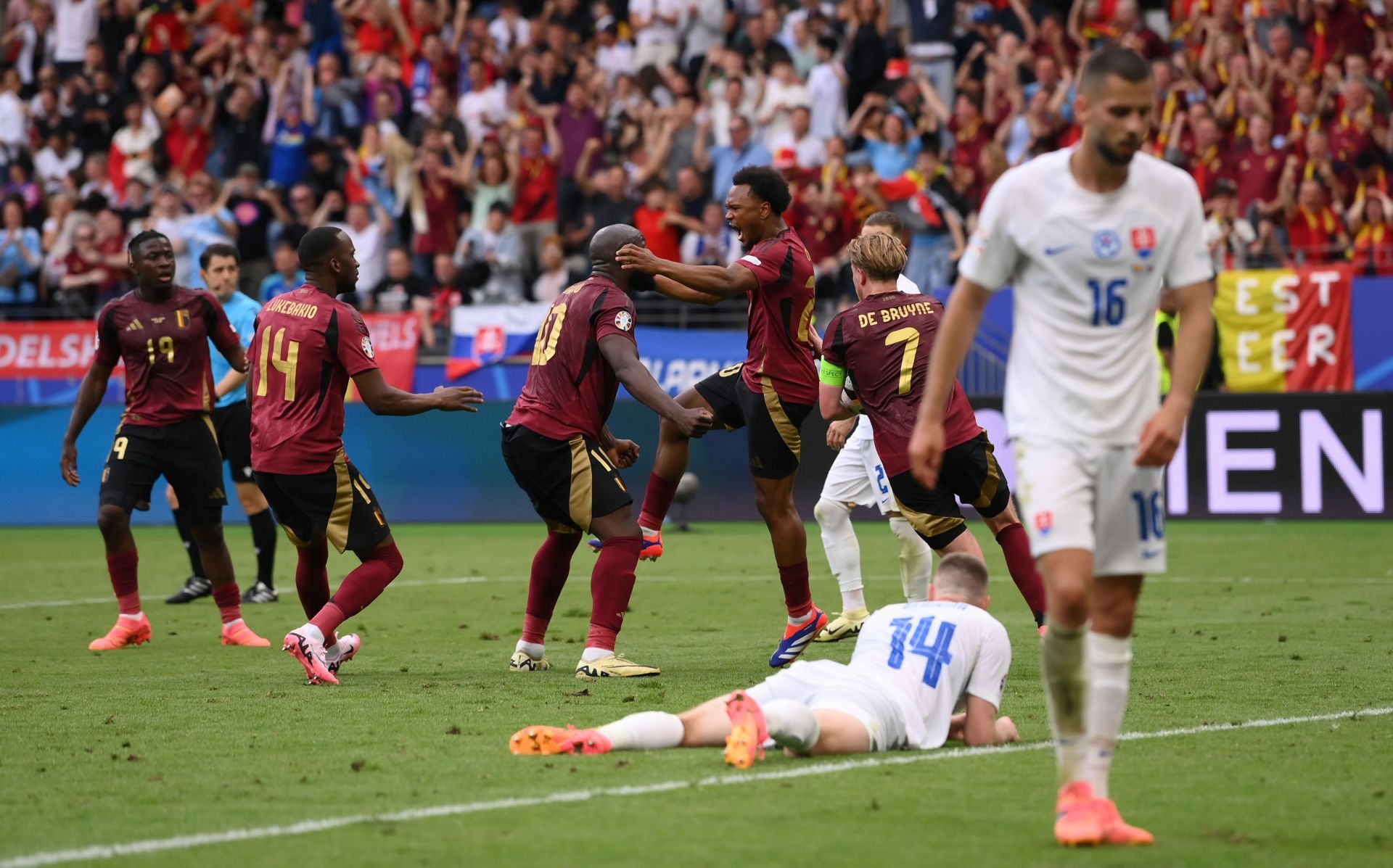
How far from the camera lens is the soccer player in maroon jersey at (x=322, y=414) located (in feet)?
29.1

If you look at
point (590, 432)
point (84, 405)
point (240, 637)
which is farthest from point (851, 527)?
point (84, 405)

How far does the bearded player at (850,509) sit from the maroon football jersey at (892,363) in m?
0.30

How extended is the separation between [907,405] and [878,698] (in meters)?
2.94

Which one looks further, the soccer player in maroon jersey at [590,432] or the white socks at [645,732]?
the soccer player in maroon jersey at [590,432]

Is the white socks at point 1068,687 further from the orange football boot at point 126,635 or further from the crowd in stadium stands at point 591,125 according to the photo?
the crowd in stadium stands at point 591,125

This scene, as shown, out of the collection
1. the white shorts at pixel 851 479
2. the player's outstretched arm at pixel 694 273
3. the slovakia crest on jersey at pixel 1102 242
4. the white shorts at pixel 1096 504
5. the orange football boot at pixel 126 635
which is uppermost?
the slovakia crest on jersey at pixel 1102 242

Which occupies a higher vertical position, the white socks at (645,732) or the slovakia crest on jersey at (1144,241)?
the slovakia crest on jersey at (1144,241)

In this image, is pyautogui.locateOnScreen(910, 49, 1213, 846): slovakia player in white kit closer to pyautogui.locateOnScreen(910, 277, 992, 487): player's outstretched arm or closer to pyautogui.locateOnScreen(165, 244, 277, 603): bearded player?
pyautogui.locateOnScreen(910, 277, 992, 487): player's outstretched arm

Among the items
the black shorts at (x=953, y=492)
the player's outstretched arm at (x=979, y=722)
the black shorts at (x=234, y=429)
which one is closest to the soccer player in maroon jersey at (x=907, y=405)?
the black shorts at (x=953, y=492)

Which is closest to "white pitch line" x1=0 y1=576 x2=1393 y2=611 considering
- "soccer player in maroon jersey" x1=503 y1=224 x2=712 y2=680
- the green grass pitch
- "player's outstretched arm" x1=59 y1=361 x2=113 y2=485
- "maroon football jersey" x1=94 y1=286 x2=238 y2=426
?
the green grass pitch

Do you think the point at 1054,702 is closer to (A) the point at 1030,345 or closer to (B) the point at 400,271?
(A) the point at 1030,345

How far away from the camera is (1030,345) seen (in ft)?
17.4

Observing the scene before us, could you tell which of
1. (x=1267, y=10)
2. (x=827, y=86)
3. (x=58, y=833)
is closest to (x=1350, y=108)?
(x=1267, y=10)

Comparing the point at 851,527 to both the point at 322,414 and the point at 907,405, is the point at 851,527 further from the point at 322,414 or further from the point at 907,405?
the point at 322,414
